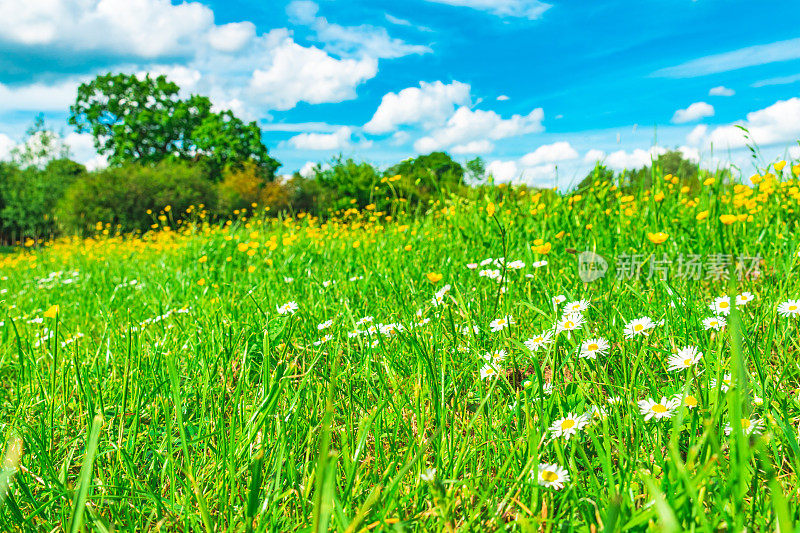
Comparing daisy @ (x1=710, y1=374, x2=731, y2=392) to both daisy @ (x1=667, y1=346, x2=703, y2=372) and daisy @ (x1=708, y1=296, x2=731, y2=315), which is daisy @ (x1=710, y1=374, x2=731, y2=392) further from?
daisy @ (x1=708, y1=296, x2=731, y2=315)

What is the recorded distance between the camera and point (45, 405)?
1869 mm

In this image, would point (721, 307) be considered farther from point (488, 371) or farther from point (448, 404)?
point (448, 404)

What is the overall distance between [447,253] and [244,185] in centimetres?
2724

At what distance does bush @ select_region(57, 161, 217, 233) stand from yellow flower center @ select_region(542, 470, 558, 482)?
21218mm

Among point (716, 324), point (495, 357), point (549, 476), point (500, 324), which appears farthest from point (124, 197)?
point (549, 476)

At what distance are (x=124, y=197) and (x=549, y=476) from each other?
888 inches

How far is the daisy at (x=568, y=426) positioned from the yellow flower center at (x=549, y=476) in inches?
3.7

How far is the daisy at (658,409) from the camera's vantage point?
123 centimetres

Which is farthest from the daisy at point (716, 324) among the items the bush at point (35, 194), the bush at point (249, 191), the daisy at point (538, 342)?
the bush at point (35, 194)

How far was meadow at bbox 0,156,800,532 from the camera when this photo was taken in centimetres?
105

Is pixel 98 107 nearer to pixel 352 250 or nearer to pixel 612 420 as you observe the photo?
pixel 352 250

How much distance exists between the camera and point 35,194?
90.9 ft

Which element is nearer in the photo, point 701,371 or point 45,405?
point 701,371

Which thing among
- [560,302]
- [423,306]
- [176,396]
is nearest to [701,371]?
[560,302]
